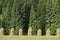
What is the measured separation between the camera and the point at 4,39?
12719 millimetres

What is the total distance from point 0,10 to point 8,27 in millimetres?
1765

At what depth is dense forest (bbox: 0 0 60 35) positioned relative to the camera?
Result: 1617 cm

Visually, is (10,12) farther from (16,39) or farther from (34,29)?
(16,39)

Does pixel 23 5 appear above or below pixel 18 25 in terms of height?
above

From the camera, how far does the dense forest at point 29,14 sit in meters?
16.2

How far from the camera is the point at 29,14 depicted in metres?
17.1

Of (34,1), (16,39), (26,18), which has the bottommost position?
(16,39)

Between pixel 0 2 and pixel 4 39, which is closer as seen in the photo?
pixel 4 39

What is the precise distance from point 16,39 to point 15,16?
396 cm

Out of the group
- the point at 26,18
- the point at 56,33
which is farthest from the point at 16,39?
the point at 26,18

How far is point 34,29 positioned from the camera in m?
16.1

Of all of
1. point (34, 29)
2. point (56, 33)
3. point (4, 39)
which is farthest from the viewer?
point (34, 29)

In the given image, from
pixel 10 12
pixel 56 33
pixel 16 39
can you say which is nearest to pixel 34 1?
pixel 10 12

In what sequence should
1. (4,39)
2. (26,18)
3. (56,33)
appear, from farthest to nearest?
(26,18), (56,33), (4,39)
